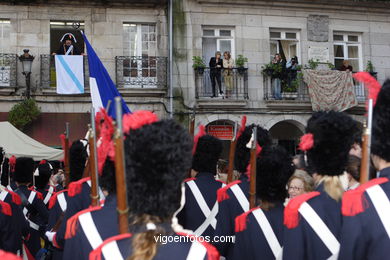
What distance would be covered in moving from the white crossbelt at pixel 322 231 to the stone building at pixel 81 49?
491 inches

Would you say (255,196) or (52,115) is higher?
(52,115)

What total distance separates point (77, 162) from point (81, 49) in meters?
11.1

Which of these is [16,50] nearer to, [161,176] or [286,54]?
[286,54]

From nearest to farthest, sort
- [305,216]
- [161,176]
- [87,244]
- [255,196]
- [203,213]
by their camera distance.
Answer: [161,176]
[87,244]
[305,216]
[255,196]
[203,213]

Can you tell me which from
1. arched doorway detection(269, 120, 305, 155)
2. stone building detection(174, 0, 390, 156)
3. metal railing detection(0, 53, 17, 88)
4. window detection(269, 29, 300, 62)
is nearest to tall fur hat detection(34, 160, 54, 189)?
metal railing detection(0, 53, 17, 88)

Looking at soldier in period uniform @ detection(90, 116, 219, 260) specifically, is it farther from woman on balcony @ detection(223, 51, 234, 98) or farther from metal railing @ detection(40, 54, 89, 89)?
woman on balcony @ detection(223, 51, 234, 98)

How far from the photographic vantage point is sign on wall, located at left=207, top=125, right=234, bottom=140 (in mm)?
15906

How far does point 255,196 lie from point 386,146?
166cm

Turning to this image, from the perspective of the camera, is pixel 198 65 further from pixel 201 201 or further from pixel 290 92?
pixel 201 201

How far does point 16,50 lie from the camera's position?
14.8 m

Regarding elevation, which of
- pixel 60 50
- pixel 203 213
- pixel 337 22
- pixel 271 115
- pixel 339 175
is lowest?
pixel 203 213

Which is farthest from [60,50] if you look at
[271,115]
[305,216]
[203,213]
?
[305,216]

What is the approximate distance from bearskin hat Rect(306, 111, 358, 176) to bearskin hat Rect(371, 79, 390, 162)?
0.58 meters

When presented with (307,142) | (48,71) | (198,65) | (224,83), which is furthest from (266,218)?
(48,71)
